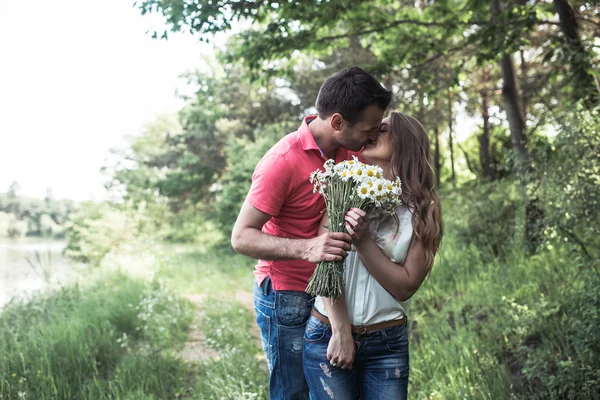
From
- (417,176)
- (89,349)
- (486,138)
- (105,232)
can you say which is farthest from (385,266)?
(105,232)

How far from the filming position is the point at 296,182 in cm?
242

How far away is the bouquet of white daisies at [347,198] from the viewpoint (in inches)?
79.0

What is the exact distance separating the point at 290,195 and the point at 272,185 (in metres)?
0.13

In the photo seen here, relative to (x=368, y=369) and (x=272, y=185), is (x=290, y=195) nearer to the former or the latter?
(x=272, y=185)

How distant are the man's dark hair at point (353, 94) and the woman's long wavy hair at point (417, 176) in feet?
0.39

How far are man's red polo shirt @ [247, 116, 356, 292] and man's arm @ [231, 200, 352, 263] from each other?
0.07 metres

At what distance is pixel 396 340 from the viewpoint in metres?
2.14

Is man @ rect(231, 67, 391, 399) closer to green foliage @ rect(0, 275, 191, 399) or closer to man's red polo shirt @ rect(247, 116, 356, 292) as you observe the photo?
man's red polo shirt @ rect(247, 116, 356, 292)

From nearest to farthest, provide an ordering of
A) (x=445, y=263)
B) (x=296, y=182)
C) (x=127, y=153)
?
(x=296, y=182)
(x=445, y=263)
(x=127, y=153)

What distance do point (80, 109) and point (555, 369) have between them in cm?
4297

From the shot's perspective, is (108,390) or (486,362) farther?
(108,390)

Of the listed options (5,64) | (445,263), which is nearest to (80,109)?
(5,64)

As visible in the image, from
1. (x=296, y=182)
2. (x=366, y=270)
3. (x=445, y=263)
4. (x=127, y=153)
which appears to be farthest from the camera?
(x=127, y=153)

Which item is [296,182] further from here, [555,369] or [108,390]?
[108,390]
